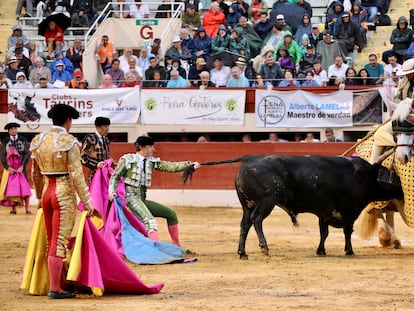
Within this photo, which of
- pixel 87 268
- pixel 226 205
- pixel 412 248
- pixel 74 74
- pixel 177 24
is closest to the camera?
pixel 87 268

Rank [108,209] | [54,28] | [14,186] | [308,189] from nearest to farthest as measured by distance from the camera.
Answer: [308,189] → [108,209] → [14,186] → [54,28]

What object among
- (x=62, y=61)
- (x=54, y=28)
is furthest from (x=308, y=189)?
(x=54, y=28)

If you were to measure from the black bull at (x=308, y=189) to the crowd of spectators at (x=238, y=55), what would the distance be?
264 inches

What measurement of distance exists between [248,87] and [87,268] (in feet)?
34.7

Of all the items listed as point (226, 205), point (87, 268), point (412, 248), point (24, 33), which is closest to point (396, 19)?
point (226, 205)

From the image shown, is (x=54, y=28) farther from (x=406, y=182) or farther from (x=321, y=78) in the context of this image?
(x=406, y=182)

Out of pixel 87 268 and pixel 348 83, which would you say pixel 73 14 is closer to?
pixel 348 83

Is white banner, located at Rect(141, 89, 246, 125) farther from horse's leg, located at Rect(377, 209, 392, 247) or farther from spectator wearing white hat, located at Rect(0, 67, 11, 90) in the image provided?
horse's leg, located at Rect(377, 209, 392, 247)

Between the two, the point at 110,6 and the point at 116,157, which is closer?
the point at 116,157

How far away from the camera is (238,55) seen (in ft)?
61.7

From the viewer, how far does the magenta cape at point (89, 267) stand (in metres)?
7.91

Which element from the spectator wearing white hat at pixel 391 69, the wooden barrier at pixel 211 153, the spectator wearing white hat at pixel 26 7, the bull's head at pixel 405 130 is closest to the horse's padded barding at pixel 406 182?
the bull's head at pixel 405 130

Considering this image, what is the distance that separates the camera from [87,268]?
26.1 feet

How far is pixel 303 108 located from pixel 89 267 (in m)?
10.4
